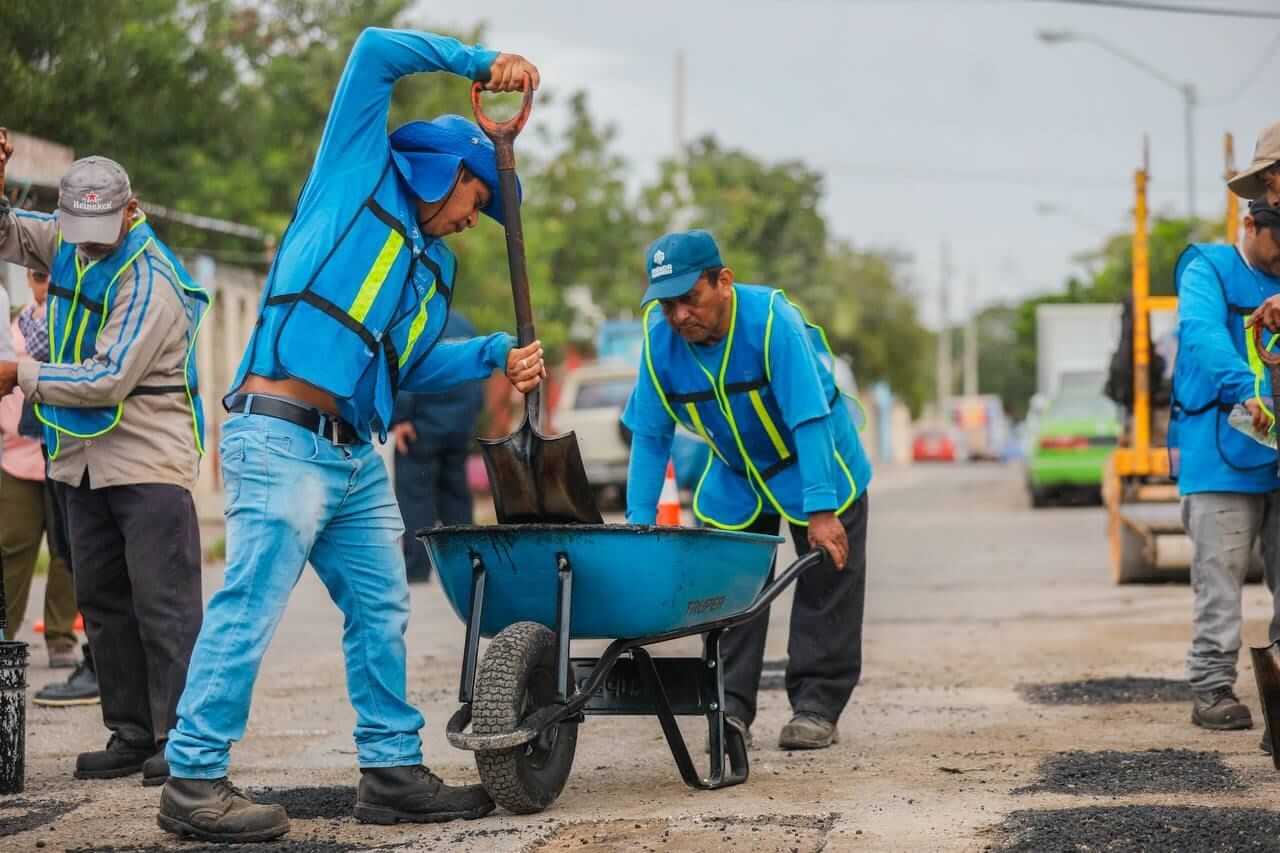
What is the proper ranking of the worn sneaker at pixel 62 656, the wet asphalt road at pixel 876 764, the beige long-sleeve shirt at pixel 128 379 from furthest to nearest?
the worn sneaker at pixel 62 656
the beige long-sleeve shirt at pixel 128 379
the wet asphalt road at pixel 876 764

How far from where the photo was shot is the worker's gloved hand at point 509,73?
17.1 feet

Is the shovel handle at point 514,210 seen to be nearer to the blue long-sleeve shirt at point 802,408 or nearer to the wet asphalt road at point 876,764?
the blue long-sleeve shirt at point 802,408

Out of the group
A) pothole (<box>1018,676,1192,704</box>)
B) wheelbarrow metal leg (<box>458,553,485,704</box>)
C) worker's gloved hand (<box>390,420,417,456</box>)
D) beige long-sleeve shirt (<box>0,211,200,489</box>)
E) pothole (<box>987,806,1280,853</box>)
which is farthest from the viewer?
worker's gloved hand (<box>390,420,417,456</box>)

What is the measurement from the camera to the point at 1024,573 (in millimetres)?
14844

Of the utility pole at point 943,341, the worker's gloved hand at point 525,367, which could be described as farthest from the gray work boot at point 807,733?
the utility pole at point 943,341

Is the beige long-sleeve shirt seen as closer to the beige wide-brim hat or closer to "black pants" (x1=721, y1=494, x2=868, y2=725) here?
"black pants" (x1=721, y1=494, x2=868, y2=725)

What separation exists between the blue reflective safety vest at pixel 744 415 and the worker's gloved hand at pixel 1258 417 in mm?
1329

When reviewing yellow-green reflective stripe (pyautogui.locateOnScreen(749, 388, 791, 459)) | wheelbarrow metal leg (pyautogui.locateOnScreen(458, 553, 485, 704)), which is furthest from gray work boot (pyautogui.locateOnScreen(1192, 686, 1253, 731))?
wheelbarrow metal leg (pyautogui.locateOnScreen(458, 553, 485, 704))

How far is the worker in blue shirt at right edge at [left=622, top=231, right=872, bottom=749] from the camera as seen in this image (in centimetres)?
634

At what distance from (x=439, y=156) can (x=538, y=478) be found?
3.07 feet

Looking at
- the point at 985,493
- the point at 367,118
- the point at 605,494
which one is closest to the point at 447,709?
the point at 367,118

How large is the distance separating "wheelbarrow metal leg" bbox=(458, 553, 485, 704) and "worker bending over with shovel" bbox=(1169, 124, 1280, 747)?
2746 mm

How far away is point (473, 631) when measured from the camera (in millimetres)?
5434

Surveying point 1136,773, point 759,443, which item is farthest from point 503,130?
point 1136,773
